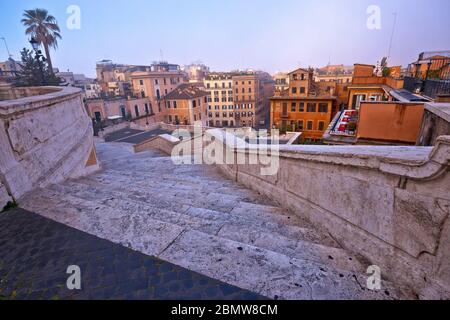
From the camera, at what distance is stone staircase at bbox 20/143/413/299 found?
7.24 feet

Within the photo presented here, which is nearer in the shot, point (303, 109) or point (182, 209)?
point (182, 209)

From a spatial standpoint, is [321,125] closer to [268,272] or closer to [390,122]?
[390,122]

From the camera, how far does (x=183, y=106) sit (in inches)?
1468

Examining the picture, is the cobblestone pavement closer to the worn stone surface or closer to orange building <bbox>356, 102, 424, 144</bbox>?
the worn stone surface

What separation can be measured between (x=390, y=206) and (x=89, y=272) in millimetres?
3198

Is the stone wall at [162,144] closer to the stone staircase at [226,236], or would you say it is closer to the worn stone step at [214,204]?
the worn stone step at [214,204]

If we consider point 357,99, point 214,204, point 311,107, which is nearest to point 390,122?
point 214,204

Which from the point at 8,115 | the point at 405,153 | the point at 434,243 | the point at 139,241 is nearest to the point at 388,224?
the point at 434,243

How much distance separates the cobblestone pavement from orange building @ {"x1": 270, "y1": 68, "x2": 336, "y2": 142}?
25.6 metres

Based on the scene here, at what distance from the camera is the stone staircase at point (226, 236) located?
221 centimetres

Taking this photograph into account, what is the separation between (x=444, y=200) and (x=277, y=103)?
27.6 metres

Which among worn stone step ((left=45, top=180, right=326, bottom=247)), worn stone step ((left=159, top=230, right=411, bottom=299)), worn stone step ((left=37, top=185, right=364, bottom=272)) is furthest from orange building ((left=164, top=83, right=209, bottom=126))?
worn stone step ((left=159, top=230, right=411, bottom=299))
